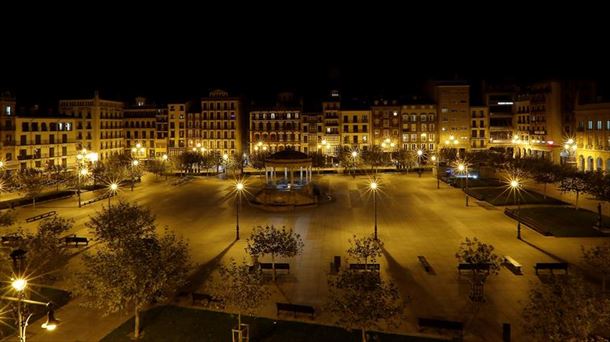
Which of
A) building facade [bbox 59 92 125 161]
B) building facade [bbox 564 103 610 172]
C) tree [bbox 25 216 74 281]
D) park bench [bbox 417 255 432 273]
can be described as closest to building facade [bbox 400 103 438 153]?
building facade [bbox 564 103 610 172]

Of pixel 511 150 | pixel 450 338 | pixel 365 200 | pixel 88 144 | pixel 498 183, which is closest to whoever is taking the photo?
pixel 450 338

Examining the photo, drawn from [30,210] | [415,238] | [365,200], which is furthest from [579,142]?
[30,210]

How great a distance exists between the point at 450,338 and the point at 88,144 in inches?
4056

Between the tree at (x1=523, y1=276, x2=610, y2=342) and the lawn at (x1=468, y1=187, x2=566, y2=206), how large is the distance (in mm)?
37998

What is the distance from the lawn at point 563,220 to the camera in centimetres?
4065

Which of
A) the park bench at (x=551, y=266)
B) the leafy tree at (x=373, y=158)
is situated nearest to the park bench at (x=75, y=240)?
the park bench at (x=551, y=266)

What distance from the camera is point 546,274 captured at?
30.1m

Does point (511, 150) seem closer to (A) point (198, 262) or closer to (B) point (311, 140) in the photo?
(B) point (311, 140)

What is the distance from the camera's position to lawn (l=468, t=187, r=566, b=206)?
56.0 metres

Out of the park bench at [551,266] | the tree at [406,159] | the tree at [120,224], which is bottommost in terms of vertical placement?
the park bench at [551,266]

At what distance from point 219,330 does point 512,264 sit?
18.3m

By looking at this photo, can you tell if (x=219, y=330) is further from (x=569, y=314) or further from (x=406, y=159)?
(x=406, y=159)

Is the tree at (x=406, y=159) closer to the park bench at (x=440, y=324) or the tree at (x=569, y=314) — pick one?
the park bench at (x=440, y=324)

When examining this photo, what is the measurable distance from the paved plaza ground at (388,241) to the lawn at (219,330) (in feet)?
2.97
